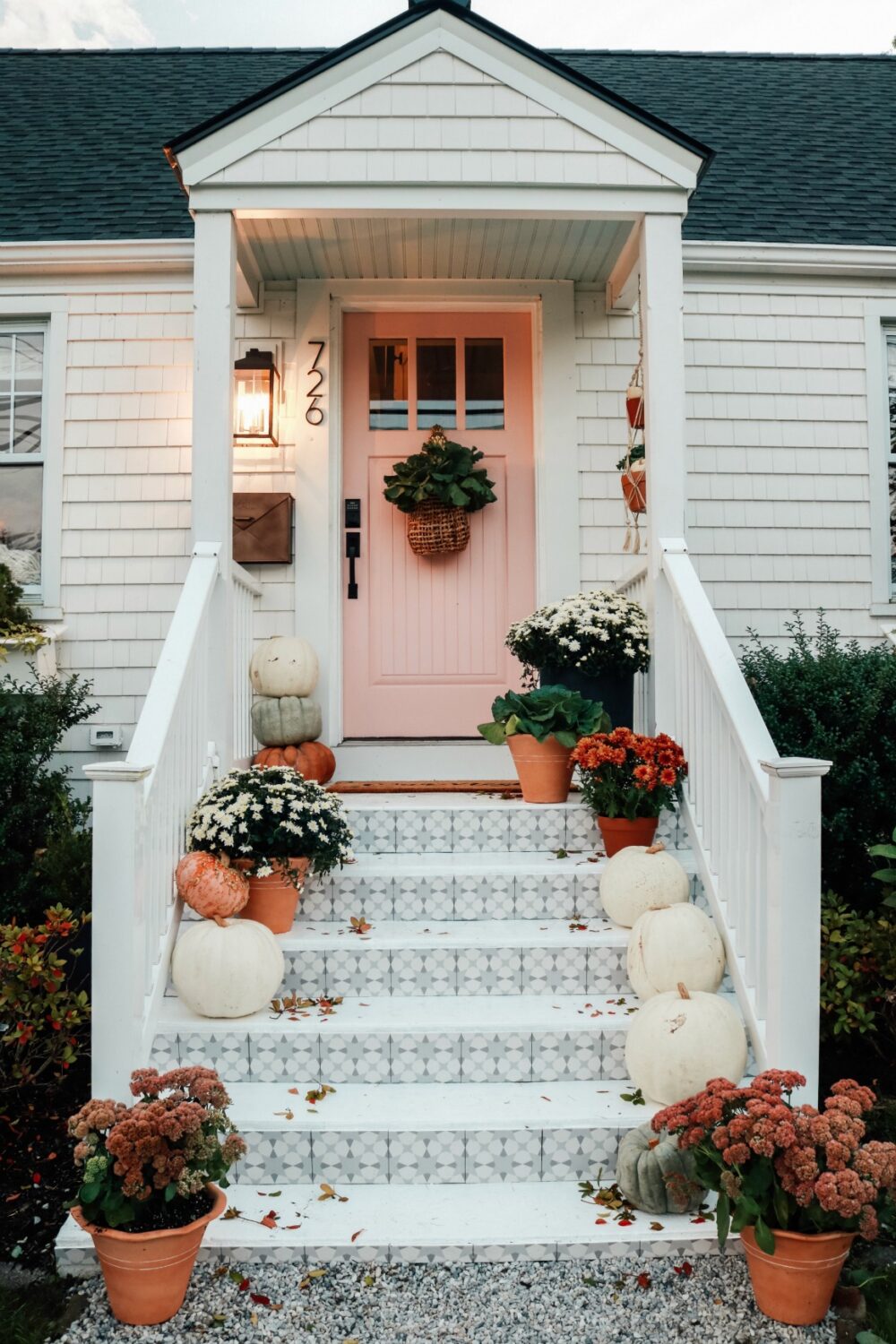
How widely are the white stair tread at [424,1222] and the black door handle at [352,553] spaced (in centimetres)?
300

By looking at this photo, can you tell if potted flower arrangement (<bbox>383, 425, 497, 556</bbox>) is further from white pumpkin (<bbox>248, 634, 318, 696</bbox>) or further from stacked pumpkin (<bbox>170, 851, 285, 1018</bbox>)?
stacked pumpkin (<bbox>170, 851, 285, 1018</bbox>)

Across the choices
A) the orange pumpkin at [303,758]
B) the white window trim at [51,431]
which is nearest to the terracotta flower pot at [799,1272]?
the orange pumpkin at [303,758]

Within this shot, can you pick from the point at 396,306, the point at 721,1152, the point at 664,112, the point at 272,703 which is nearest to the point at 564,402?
the point at 396,306

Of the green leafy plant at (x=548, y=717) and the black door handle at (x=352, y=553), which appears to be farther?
the black door handle at (x=352, y=553)

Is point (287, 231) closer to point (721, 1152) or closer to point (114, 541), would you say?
point (114, 541)

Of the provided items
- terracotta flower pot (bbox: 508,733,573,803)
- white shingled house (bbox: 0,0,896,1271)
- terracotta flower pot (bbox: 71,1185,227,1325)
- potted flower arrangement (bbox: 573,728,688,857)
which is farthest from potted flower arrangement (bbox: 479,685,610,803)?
terracotta flower pot (bbox: 71,1185,227,1325)

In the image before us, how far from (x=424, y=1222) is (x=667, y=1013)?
0.79 metres

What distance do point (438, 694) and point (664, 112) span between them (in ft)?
13.0

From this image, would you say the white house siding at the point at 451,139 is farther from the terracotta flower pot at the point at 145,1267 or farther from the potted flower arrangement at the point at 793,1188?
the terracotta flower pot at the point at 145,1267

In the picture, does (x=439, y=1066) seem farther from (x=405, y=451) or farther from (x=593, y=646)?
(x=405, y=451)

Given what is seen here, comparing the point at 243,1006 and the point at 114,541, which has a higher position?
the point at 114,541

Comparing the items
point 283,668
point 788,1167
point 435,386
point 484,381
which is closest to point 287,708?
point 283,668

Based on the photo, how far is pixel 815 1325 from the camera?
224cm

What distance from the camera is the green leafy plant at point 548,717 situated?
12.9ft
